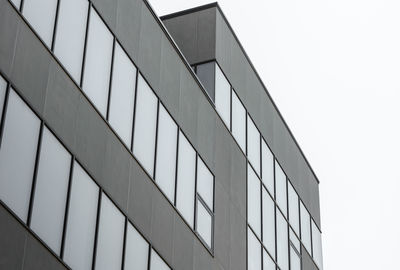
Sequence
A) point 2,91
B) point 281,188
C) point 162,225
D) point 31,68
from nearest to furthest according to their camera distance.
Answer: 1. point 2,91
2. point 31,68
3. point 162,225
4. point 281,188

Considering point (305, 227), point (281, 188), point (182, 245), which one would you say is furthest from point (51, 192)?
point (305, 227)

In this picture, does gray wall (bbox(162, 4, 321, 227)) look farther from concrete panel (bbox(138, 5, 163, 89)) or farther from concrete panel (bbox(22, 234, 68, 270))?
concrete panel (bbox(22, 234, 68, 270))

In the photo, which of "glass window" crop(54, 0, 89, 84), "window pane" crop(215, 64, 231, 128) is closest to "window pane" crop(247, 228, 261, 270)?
"window pane" crop(215, 64, 231, 128)

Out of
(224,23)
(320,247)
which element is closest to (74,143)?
(224,23)

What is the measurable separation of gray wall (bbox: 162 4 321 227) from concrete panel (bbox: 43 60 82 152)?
13760 millimetres

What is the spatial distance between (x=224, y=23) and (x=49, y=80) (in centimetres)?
1711

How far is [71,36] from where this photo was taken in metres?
22.9

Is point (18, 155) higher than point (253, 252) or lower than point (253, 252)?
lower

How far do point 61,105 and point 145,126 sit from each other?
18.3 feet

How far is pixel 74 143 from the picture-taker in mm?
21719

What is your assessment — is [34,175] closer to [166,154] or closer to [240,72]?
[166,154]

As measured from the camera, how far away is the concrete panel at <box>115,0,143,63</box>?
26.3m

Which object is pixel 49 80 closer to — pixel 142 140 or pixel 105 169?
pixel 105 169

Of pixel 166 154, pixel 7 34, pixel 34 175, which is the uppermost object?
pixel 166 154
